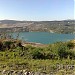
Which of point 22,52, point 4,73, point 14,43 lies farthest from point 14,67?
point 14,43

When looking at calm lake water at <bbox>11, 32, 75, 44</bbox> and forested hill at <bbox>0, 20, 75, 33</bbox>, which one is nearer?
calm lake water at <bbox>11, 32, 75, 44</bbox>

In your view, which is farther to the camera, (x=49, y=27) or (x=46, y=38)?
(x=49, y=27)

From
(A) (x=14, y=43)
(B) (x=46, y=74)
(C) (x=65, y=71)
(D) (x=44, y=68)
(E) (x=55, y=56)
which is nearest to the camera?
(B) (x=46, y=74)

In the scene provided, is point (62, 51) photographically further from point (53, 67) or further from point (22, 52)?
point (53, 67)

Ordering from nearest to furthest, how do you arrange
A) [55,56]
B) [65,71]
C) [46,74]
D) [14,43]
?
[46,74] → [65,71] → [55,56] → [14,43]

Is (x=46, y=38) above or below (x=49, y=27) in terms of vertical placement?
below

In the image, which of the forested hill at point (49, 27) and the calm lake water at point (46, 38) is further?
the forested hill at point (49, 27)

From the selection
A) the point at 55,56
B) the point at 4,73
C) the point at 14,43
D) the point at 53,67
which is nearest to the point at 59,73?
the point at 53,67

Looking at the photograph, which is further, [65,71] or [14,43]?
[14,43]

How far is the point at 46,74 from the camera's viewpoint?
684 cm

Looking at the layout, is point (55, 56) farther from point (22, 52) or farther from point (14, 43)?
point (14, 43)

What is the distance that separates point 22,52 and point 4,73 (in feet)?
14.8

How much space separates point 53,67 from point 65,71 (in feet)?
2.33

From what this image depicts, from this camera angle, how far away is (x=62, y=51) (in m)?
11.5
